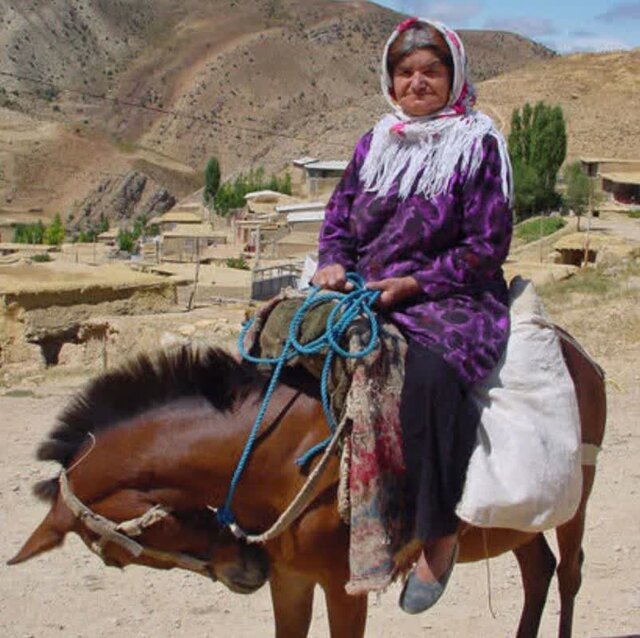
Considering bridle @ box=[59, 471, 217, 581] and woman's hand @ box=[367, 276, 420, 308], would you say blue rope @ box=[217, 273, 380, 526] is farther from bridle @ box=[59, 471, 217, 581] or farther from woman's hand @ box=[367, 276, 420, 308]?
bridle @ box=[59, 471, 217, 581]

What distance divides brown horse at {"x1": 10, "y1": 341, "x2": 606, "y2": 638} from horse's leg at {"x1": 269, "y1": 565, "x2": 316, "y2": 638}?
0.66 feet

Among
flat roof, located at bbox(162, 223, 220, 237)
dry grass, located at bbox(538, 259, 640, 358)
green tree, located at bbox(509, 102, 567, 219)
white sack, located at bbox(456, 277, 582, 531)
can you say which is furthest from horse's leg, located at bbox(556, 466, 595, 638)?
green tree, located at bbox(509, 102, 567, 219)

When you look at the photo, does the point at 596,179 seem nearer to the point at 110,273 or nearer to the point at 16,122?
the point at 110,273

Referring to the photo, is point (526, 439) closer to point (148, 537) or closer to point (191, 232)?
point (148, 537)

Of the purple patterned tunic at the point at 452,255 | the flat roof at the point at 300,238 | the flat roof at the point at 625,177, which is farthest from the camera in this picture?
the flat roof at the point at 625,177

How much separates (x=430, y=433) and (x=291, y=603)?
86 centimetres

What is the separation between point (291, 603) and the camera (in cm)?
320

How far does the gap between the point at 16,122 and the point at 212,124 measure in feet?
80.1

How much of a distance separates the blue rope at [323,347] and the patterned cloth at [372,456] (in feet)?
0.10

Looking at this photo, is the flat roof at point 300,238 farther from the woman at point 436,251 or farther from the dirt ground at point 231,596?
the woman at point 436,251

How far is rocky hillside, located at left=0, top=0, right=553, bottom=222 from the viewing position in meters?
99.6

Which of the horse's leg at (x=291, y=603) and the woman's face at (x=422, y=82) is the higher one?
the woman's face at (x=422, y=82)

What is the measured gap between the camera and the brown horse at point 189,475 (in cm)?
277

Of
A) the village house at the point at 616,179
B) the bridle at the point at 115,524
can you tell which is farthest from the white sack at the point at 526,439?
the village house at the point at 616,179
